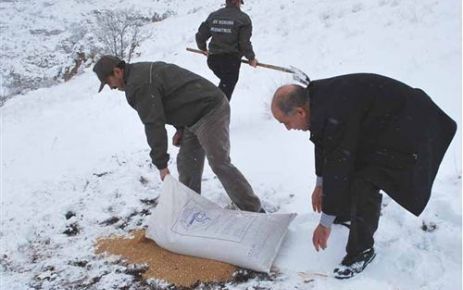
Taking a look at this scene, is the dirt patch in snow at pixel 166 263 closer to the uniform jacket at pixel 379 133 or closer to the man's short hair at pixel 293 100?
the uniform jacket at pixel 379 133

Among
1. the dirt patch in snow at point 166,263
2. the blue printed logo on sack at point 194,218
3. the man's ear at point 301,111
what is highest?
the man's ear at point 301,111

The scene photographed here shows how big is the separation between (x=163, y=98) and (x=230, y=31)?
1.89 metres

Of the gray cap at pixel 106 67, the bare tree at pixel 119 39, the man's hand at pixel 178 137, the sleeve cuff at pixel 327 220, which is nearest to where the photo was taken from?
the sleeve cuff at pixel 327 220

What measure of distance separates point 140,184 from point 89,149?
1516 mm

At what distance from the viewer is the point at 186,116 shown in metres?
3.35

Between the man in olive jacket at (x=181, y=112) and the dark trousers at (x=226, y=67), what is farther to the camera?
the dark trousers at (x=226, y=67)

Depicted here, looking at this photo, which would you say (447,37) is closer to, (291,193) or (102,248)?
(291,193)

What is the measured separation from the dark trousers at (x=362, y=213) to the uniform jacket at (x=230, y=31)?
2.74 metres

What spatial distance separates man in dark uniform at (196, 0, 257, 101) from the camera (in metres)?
4.90

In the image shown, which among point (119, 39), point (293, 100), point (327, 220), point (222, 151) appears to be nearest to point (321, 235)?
point (327, 220)

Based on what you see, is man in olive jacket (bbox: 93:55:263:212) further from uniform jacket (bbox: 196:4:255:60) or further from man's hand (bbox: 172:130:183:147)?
uniform jacket (bbox: 196:4:255:60)

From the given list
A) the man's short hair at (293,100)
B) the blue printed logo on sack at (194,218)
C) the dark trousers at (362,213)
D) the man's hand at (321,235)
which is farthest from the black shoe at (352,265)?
the man's short hair at (293,100)

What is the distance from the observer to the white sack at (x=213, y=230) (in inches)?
117

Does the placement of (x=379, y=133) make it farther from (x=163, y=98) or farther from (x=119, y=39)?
(x=119, y=39)
